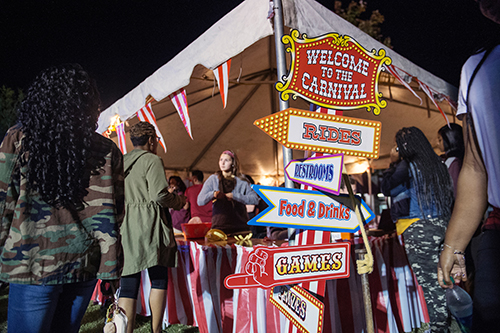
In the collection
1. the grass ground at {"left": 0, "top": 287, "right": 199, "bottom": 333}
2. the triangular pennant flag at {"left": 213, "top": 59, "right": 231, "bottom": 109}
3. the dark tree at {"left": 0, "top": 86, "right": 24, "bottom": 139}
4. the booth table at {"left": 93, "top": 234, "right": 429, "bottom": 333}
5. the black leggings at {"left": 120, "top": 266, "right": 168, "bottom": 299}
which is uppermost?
the dark tree at {"left": 0, "top": 86, "right": 24, "bottom": 139}

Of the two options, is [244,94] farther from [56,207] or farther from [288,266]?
[56,207]

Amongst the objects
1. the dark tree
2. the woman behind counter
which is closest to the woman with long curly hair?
the woman behind counter

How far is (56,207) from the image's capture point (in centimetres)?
121

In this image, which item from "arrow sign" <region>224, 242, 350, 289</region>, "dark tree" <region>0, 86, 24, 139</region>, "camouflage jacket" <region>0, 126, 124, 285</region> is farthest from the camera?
"dark tree" <region>0, 86, 24, 139</region>

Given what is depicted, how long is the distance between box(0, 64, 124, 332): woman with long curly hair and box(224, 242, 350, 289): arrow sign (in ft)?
2.13

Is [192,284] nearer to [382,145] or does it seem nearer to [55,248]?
[55,248]

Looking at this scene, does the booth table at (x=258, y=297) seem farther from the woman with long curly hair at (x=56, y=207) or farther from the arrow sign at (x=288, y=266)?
the woman with long curly hair at (x=56, y=207)

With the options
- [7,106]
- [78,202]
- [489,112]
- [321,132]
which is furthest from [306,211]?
[7,106]

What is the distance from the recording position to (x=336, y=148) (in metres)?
1.66

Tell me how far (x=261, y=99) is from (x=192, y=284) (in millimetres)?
3911

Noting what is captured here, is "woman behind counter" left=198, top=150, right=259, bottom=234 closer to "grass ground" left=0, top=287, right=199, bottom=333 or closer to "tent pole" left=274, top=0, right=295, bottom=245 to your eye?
"grass ground" left=0, top=287, right=199, bottom=333

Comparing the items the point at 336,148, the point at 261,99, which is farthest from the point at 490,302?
the point at 261,99

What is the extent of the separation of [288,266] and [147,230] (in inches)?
39.5

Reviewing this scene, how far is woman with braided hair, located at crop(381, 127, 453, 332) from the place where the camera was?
7.38ft
